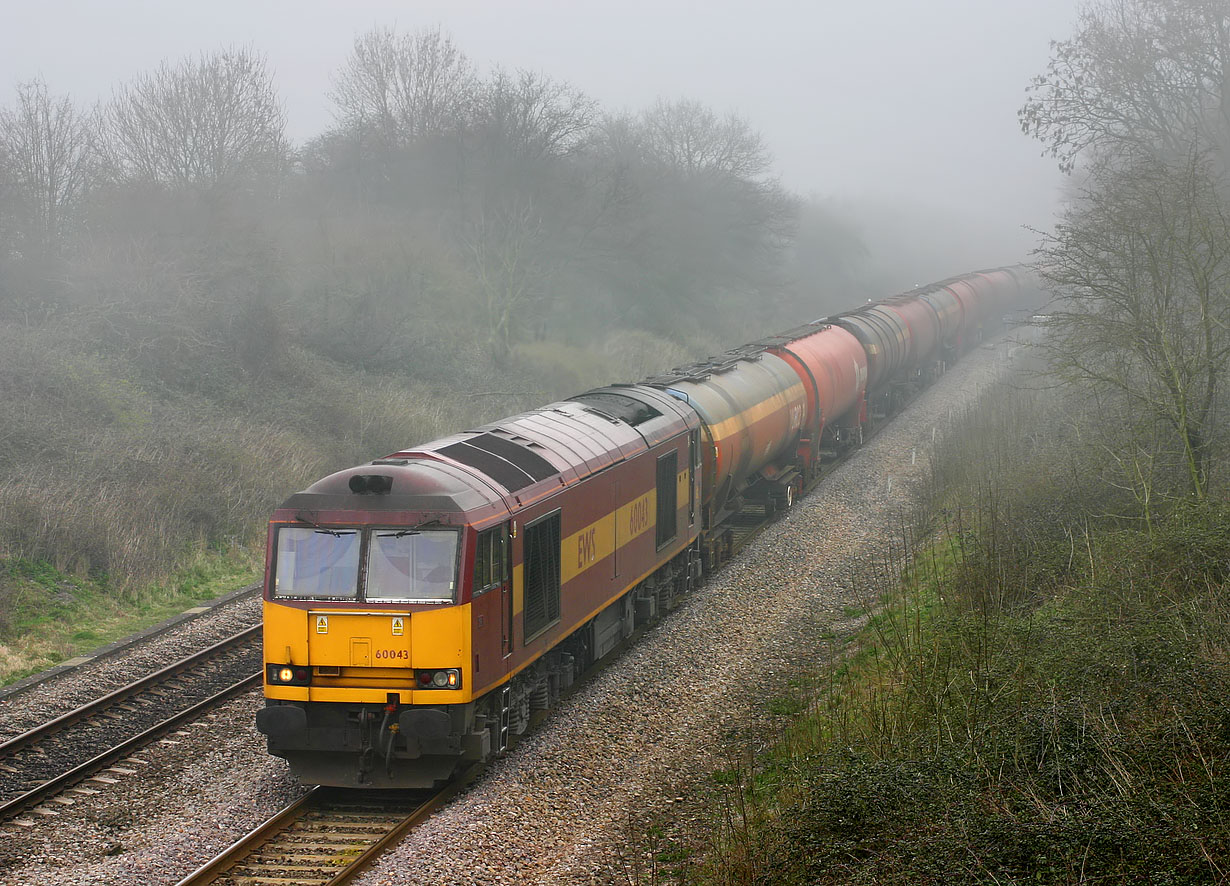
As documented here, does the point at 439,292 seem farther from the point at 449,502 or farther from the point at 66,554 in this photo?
the point at 449,502

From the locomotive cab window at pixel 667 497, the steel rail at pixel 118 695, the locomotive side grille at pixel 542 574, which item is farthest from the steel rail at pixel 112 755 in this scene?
the locomotive cab window at pixel 667 497

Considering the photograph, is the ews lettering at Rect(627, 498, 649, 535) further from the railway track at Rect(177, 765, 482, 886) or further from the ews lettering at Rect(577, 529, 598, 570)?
the railway track at Rect(177, 765, 482, 886)

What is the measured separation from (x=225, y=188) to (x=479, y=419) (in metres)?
11.0

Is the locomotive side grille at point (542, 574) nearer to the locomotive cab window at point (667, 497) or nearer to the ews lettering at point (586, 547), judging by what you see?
the ews lettering at point (586, 547)

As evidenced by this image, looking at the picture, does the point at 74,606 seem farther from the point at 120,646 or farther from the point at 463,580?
the point at 463,580

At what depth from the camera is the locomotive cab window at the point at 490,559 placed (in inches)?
400

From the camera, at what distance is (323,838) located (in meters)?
9.45

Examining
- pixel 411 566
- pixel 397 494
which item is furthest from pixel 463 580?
pixel 397 494

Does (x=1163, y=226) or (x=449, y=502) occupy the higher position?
(x=1163, y=226)

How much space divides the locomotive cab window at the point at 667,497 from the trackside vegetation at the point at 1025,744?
130 inches

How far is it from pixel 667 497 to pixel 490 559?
614 cm

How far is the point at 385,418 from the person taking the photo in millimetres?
29344

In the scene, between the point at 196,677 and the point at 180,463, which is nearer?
the point at 196,677

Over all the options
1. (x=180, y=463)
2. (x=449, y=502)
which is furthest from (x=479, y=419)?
(x=449, y=502)
